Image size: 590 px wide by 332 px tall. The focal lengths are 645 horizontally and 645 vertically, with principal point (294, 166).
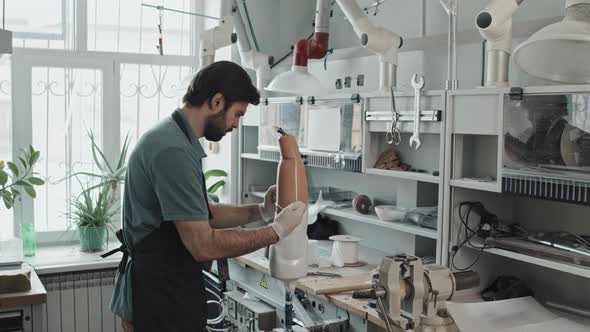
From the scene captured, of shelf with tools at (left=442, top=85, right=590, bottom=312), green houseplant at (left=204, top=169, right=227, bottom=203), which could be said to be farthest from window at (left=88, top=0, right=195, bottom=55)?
shelf with tools at (left=442, top=85, right=590, bottom=312)

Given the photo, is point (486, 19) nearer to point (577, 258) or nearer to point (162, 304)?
point (577, 258)

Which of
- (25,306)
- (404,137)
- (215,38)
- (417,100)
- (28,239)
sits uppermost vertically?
(215,38)

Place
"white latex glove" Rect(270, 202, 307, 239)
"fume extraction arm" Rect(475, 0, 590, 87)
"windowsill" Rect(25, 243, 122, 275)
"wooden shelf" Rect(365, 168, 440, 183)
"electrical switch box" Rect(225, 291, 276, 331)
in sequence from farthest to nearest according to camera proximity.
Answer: "windowsill" Rect(25, 243, 122, 275) → "electrical switch box" Rect(225, 291, 276, 331) → "wooden shelf" Rect(365, 168, 440, 183) → "white latex glove" Rect(270, 202, 307, 239) → "fume extraction arm" Rect(475, 0, 590, 87)

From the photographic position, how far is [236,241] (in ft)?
6.74

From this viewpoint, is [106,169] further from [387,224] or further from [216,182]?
[387,224]

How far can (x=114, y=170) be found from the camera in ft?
14.3

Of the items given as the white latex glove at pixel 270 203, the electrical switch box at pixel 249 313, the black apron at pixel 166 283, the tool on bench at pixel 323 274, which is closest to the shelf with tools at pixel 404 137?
the tool on bench at pixel 323 274

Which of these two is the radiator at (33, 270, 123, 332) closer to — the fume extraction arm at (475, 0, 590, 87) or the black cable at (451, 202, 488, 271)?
the black cable at (451, 202, 488, 271)

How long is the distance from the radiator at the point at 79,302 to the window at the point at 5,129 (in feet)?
1.88

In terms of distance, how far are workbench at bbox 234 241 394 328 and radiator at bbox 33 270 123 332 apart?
1097 mm

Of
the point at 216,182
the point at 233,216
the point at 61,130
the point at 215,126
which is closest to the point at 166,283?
the point at 233,216

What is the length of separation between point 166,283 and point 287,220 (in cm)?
46

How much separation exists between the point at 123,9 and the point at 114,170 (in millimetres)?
1088

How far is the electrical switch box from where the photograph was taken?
2.91 metres
